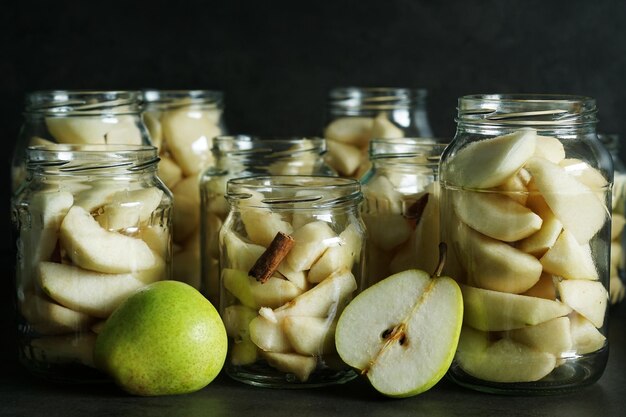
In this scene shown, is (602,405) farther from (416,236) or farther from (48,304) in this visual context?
(48,304)

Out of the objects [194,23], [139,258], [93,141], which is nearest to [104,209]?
[139,258]

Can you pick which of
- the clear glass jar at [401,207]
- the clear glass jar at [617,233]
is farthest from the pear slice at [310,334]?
the clear glass jar at [617,233]

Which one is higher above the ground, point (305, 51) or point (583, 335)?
point (305, 51)

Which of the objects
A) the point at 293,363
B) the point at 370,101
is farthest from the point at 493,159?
the point at 370,101

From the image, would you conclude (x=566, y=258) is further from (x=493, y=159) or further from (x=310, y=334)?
(x=310, y=334)

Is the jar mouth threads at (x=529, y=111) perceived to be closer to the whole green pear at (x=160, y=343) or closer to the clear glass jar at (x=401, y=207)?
the clear glass jar at (x=401, y=207)
